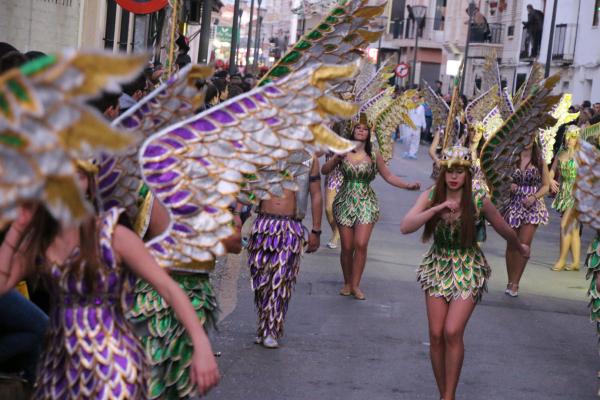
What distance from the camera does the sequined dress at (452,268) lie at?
7520 millimetres

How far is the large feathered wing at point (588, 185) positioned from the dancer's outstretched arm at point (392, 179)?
3.85 meters

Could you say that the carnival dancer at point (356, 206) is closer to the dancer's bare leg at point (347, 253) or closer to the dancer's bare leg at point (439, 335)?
the dancer's bare leg at point (347, 253)

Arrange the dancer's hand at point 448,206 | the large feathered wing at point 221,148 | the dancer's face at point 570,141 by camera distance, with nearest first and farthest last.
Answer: the large feathered wing at point 221,148 → the dancer's hand at point 448,206 → the dancer's face at point 570,141

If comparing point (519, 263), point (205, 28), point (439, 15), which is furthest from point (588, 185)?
point (439, 15)

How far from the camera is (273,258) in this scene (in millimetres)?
9055

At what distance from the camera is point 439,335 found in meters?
7.55

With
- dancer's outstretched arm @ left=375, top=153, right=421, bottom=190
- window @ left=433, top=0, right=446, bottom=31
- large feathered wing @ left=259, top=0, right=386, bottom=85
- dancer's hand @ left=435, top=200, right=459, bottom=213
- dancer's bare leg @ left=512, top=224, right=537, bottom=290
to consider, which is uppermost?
window @ left=433, top=0, right=446, bottom=31

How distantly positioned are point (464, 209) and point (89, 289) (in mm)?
3753

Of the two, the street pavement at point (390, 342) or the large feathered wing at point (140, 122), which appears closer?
the large feathered wing at point (140, 122)

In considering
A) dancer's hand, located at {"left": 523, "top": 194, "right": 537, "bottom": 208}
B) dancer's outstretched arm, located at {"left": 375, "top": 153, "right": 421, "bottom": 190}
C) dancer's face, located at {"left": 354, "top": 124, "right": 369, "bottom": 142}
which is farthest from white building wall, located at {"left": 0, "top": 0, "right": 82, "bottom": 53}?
dancer's hand, located at {"left": 523, "top": 194, "right": 537, "bottom": 208}

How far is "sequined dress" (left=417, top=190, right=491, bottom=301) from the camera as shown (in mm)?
7520

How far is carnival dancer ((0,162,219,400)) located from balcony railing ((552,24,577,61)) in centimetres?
4182

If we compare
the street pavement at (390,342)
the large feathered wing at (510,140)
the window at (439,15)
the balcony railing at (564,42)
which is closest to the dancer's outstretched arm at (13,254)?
the street pavement at (390,342)

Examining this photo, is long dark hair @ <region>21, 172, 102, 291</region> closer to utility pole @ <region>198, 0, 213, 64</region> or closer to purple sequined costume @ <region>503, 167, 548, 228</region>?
purple sequined costume @ <region>503, 167, 548, 228</region>
